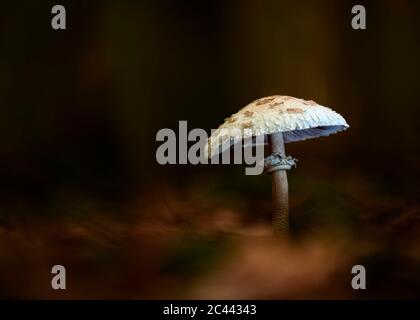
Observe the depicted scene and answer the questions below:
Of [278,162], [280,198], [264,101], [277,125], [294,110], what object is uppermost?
[264,101]

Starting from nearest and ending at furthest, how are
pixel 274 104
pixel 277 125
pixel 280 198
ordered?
pixel 277 125
pixel 274 104
pixel 280 198

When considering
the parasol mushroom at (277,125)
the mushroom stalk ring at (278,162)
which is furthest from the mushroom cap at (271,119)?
the mushroom stalk ring at (278,162)

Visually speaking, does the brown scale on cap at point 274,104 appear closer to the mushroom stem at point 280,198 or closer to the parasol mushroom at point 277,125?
the parasol mushroom at point 277,125

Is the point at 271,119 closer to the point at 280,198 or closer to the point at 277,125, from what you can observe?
the point at 277,125

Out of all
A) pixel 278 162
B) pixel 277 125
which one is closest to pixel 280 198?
pixel 278 162

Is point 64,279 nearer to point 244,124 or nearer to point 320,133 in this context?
point 244,124

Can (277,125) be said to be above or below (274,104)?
below

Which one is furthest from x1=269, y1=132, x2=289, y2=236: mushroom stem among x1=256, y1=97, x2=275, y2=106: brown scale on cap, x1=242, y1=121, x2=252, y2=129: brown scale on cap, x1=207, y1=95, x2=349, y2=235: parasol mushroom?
x1=242, y1=121, x2=252, y2=129: brown scale on cap
